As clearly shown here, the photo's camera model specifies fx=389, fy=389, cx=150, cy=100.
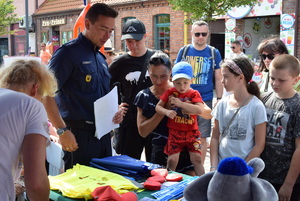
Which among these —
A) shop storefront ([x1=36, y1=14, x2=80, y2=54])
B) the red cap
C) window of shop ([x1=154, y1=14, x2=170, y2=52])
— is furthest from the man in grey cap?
shop storefront ([x1=36, y1=14, x2=80, y2=54])

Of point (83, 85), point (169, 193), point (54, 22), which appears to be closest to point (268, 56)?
point (83, 85)

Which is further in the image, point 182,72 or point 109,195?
point 182,72

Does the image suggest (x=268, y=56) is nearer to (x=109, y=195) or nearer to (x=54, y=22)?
(x=109, y=195)

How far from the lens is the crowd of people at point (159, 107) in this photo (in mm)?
2531

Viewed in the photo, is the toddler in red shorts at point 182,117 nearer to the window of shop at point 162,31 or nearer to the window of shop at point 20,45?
the window of shop at point 162,31

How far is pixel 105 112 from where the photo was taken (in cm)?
300

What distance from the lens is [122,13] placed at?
60.2 feet

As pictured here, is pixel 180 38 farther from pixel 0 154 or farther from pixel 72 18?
pixel 0 154

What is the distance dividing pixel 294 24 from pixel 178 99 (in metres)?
10.7

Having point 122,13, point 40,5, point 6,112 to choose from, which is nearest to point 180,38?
point 122,13

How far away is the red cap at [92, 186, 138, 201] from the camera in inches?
81.1

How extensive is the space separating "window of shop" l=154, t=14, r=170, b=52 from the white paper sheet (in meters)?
13.7

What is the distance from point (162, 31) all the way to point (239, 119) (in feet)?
47.8

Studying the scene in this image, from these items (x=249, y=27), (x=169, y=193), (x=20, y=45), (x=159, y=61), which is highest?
(x=249, y=27)
